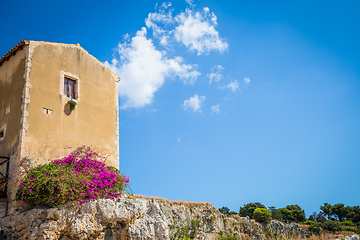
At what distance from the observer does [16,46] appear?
13.9 metres

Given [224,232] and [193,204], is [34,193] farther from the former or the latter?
[224,232]

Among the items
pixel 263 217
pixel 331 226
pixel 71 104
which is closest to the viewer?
pixel 71 104

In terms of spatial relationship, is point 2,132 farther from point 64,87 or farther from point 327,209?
point 327,209

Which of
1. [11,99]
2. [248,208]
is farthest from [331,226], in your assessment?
[11,99]

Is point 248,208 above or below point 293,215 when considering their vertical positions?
above

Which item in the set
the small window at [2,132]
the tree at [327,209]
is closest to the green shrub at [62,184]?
the small window at [2,132]

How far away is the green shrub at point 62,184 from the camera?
36.9ft

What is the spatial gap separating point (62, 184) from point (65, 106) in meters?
4.47

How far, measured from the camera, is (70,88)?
1482cm

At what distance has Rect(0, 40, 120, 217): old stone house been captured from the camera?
12.5 m

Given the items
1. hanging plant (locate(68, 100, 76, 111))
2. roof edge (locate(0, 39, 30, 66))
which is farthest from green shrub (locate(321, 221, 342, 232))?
roof edge (locate(0, 39, 30, 66))

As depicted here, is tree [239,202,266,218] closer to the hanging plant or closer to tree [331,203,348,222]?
tree [331,203,348,222]

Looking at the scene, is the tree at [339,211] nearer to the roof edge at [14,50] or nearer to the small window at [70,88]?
the small window at [70,88]

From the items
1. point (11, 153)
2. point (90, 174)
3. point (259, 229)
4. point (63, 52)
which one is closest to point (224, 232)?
point (259, 229)
